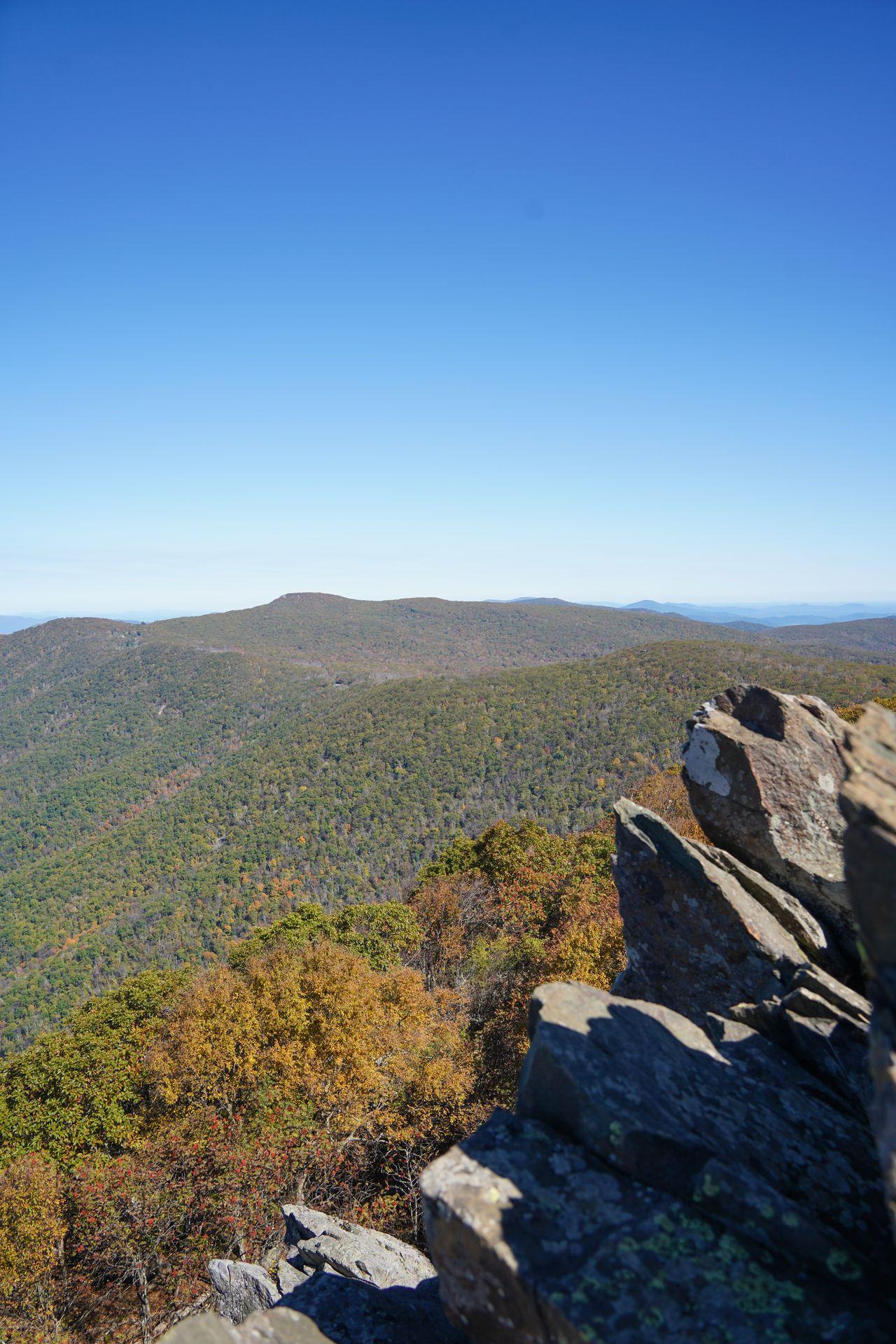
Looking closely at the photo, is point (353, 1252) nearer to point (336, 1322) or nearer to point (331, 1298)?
point (331, 1298)

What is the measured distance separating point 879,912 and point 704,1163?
3.79 metres

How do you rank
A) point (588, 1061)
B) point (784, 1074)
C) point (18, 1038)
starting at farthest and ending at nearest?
point (18, 1038), point (784, 1074), point (588, 1061)

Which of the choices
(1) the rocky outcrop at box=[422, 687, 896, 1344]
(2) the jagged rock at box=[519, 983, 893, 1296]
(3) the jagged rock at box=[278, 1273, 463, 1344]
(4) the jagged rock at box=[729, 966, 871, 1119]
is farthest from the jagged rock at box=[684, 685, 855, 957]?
(3) the jagged rock at box=[278, 1273, 463, 1344]

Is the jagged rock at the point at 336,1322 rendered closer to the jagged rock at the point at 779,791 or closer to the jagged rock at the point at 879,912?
the jagged rock at the point at 879,912

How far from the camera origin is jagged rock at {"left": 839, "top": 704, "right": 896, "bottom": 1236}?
4605 mm

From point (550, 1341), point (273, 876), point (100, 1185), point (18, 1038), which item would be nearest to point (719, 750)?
point (550, 1341)

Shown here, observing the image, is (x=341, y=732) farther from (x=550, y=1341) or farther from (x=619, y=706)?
(x=550, y=1341)

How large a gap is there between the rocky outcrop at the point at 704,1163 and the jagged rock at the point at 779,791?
499mm

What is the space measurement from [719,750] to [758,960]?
156 inches

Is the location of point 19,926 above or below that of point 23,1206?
below

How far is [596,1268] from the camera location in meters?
5.71

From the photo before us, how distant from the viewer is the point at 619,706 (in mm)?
161250

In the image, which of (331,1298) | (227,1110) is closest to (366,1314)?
(331,1298)

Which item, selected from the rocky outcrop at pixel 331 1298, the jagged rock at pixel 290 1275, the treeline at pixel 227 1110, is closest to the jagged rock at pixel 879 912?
the rocky outcrop at pixel 331 1298
